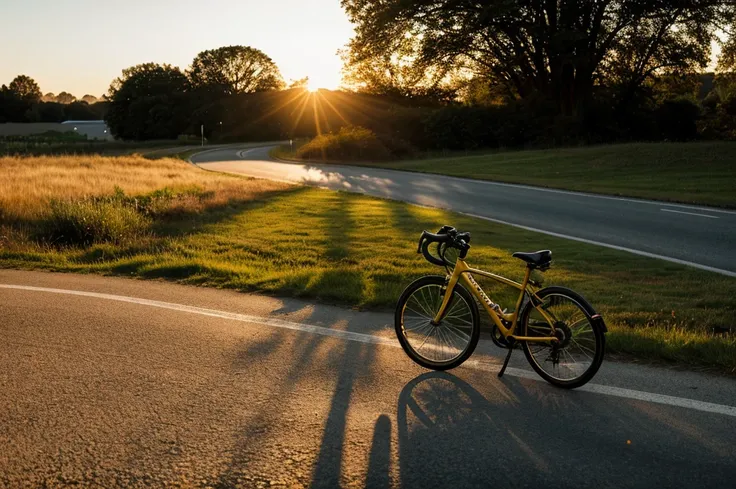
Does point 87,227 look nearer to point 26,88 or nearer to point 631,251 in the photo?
point 631,251

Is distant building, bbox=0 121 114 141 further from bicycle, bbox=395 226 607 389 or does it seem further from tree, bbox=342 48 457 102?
bicycle, bbox=395 226 607 389

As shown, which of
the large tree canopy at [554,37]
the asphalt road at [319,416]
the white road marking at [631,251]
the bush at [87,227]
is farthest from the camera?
the large tree canopy at [554,37]

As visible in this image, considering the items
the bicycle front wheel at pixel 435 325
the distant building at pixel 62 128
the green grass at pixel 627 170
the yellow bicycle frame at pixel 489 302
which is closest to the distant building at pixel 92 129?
the distant building at pixel 62 128

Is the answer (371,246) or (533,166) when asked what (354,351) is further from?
(533,166)

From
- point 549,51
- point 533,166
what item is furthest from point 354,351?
point 549,51

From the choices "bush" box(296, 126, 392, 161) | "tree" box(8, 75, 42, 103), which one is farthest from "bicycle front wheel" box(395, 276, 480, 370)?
"tree" box(8, 75, 42, 103)

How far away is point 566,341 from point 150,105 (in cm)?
9833

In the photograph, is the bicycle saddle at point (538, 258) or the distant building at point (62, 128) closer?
the bicycle saddle at point (538, 258)

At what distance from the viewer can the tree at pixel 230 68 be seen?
106625 mm

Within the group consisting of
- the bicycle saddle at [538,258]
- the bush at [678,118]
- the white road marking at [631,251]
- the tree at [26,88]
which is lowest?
the white road marking at [631,251]

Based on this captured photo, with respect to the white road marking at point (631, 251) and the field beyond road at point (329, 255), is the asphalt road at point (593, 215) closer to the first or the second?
the white road marking at point (631, 251)

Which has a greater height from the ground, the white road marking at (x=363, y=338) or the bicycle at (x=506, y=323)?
the bicycle at (x=506, y=323)

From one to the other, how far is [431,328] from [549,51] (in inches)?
1505

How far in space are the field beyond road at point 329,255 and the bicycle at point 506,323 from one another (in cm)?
107
